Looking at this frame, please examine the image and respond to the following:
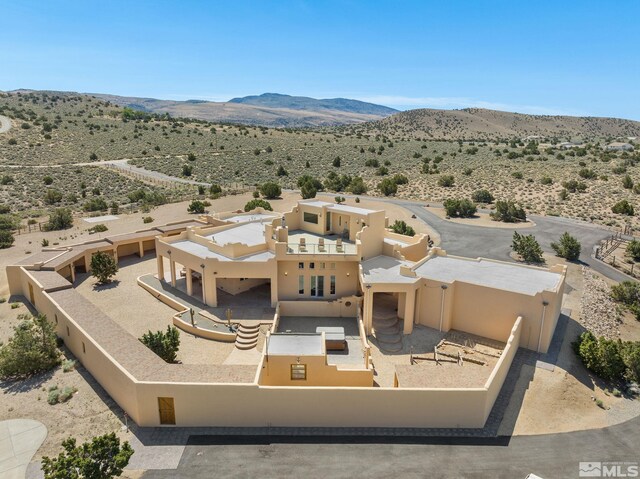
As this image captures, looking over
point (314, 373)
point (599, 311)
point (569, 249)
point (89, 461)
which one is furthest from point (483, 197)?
point (89, 461)

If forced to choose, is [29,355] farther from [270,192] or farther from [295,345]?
[270,192]

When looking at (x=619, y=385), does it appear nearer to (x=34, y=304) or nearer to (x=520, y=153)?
(x=34, y=304)

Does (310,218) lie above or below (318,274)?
above

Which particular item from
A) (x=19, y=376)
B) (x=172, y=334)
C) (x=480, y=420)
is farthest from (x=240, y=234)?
(x=480, y=420)

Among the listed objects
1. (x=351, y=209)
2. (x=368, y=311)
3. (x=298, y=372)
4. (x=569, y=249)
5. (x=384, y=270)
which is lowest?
(x=298, y=372)

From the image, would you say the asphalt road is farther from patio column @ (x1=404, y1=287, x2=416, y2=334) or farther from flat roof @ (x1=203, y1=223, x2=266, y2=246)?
flat roof @ (x1=203, y1=223, x2=266, y2=246)

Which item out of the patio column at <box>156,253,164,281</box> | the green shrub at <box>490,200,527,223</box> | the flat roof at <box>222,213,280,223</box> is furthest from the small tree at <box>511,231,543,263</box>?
the patio column at <box>156,253,164,281</box>

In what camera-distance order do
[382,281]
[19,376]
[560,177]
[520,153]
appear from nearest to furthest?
1. [19,376]
2. [382,281]
3. [560,177]
4. [520,153]
